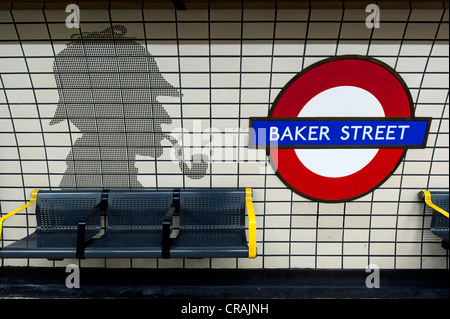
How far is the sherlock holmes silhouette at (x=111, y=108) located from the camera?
222cm

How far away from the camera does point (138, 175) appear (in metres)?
2.46

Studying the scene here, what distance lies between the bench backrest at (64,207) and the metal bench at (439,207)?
9.66 feet

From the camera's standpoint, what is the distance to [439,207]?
7.98ft

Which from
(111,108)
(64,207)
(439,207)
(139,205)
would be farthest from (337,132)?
(64,207)

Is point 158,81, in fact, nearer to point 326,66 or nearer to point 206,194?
point 206,194

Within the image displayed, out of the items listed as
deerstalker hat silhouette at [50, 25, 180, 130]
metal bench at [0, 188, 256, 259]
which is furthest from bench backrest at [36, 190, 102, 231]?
deerstalker hat silhouette at [50, 25, 180, 130]

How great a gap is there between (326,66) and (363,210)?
1.35 meters

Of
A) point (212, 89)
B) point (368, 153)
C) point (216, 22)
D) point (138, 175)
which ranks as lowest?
point (138, 175)

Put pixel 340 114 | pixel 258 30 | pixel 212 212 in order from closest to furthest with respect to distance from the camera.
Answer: pixel 258 30 < pixel 340 114 < pixel 212 212

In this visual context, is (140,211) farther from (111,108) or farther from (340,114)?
(340,114)

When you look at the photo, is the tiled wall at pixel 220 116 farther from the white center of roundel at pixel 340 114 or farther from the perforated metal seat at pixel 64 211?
the white center of roundel at pixel 340 114

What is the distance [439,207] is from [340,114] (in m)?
1.26

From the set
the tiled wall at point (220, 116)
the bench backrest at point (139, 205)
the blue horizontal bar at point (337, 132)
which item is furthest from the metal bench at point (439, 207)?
the bench backrest at point (139, 205)
